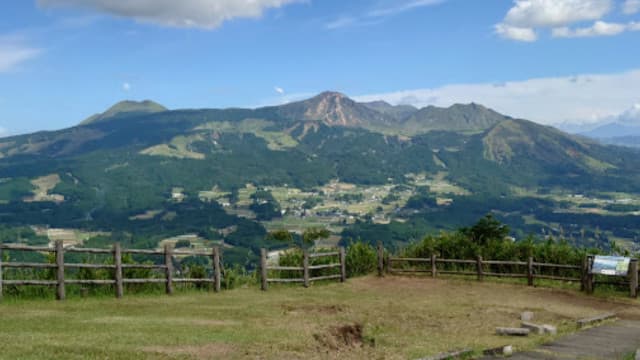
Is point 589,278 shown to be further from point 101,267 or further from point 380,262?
point 101,267

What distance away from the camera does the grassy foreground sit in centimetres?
1216

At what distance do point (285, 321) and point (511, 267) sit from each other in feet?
53.0

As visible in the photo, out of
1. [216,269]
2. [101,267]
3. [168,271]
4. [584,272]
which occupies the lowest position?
[584,272]

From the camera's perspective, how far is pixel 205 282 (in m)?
24.4

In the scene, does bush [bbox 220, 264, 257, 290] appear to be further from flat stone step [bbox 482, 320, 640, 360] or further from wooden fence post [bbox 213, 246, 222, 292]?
flat stone step [bbox 482, 320, 640, 360]

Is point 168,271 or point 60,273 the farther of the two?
point 168,271

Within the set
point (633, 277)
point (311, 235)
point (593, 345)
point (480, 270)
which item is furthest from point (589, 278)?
point (311, 235)

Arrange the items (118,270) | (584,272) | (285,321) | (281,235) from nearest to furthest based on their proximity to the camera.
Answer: (285,321) → (118,270) → (584,272) → (281,235)

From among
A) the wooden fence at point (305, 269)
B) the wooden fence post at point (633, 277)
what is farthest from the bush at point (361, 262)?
the wooden fence post at point (633, 277)

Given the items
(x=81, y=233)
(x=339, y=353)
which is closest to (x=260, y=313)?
(x=339, y=353)

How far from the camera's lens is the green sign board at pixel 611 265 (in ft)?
77.0

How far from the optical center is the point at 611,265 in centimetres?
2372

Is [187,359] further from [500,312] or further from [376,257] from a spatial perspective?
[376,257]

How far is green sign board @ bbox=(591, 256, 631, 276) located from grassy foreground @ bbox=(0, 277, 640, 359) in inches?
44.1
